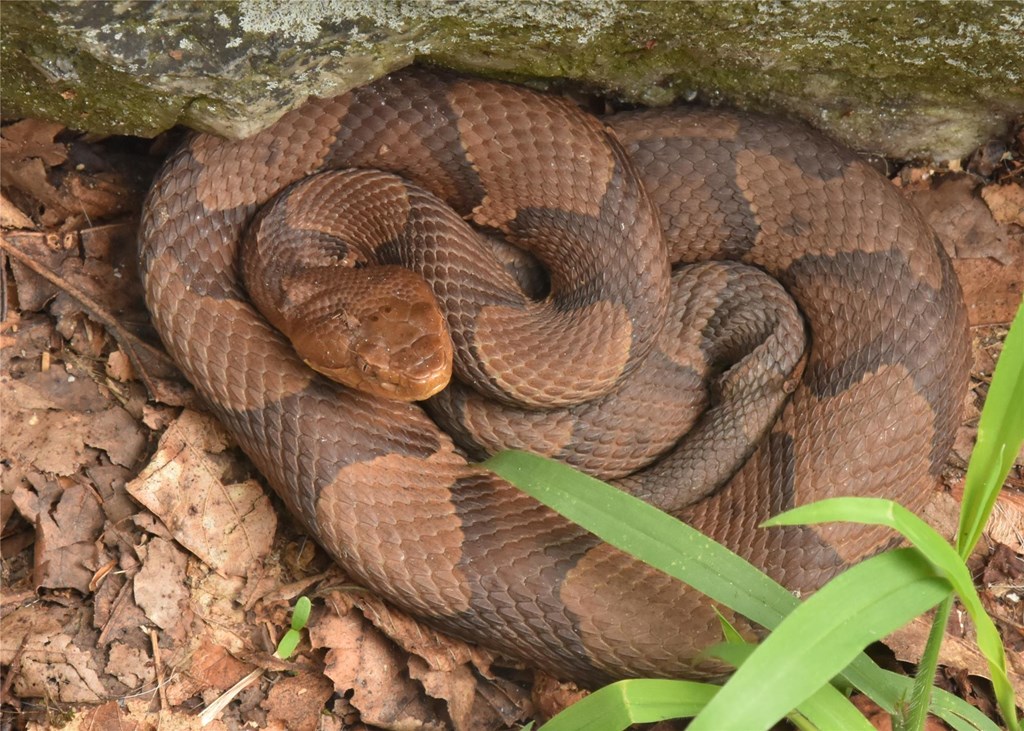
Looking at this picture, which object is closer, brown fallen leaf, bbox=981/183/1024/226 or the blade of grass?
the blade of grass

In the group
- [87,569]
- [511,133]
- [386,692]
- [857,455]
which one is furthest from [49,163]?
[857,455]

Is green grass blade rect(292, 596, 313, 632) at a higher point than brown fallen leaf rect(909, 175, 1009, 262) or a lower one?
lower

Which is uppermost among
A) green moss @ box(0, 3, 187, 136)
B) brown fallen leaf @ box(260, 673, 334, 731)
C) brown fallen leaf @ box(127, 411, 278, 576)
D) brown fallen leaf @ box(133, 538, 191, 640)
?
green moss @ box(0, 3, 187, 136)

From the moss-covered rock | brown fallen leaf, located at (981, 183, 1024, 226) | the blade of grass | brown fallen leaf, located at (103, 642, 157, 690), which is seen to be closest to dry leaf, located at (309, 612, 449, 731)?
brown fallen leaf, located at (103, 642, 157, 690)

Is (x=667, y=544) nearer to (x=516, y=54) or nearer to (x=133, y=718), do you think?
(x=516, y=54)

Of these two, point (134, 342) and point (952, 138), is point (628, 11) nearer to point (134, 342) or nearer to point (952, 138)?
point (952, 138)

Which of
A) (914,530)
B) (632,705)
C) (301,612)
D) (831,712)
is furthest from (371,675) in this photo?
(914,530)

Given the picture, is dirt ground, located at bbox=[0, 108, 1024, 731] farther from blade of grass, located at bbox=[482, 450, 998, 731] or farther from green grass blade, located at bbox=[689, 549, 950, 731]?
green grass blade, located at bbox=[689, 549, 950, 731]
